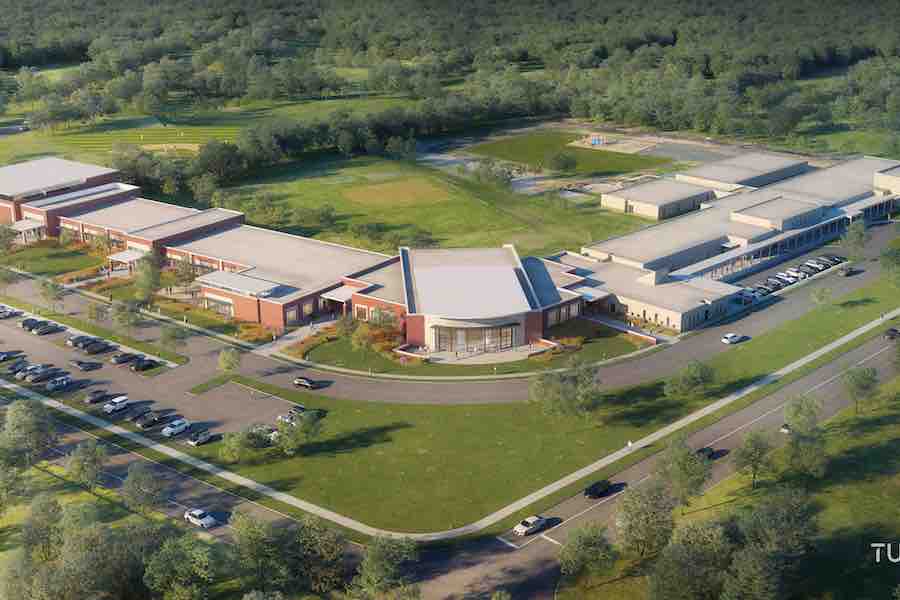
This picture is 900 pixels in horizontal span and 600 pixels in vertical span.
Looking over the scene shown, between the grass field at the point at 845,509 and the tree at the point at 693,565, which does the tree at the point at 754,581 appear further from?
the grass field at the point at 845,509

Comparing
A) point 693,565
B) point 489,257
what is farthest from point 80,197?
point 693,565

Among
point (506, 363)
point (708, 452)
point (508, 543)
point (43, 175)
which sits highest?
point (43, 175)

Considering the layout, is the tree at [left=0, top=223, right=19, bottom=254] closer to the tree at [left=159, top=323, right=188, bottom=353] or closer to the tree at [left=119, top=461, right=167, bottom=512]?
the tree at [left=159, top=323, right=188, bottom=353]

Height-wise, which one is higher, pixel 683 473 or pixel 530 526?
pixel 683 473

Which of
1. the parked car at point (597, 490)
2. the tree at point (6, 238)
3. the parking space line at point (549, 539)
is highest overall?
the tree at point (6, 238)

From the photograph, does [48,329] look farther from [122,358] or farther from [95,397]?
[95,397]

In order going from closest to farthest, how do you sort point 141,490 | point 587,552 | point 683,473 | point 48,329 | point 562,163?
point 587,552 → point 683,473 → point 141,490 → point 48,329 → point 562,163

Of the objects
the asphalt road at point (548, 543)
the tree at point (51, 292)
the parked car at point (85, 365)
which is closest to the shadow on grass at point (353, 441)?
the asphalt road at point (548, 543)
